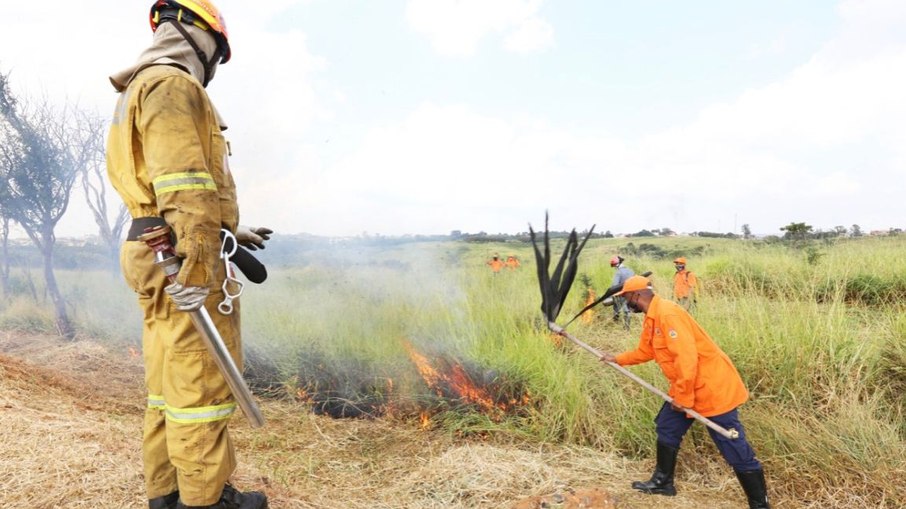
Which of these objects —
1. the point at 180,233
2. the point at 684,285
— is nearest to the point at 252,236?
the point at 180,233

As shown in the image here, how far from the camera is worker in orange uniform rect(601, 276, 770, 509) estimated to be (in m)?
3.07

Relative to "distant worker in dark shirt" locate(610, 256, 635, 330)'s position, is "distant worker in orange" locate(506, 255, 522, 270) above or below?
above

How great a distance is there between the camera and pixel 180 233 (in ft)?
6.48

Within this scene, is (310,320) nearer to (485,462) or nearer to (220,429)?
(485,462)

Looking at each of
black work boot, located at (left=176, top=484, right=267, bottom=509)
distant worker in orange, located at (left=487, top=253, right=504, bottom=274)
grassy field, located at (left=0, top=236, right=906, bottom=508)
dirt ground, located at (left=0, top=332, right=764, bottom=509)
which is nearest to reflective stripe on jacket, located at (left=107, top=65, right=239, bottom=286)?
black work boot, located at (left=176, top=484, right=267, bottom=509)

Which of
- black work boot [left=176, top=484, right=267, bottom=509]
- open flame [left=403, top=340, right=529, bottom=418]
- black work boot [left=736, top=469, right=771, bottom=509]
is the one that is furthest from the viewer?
open flame [left=403, top=340, right=529, bottom=418]

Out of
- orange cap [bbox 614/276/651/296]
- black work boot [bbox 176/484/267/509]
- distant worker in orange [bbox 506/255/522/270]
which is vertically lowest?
black work boot [bbox 176/484/267/509]

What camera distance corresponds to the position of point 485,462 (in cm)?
346

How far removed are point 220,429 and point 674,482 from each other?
2.89 meters

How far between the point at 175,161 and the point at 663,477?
10.7 ft

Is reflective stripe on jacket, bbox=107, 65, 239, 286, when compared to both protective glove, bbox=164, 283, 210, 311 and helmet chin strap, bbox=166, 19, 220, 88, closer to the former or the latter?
protective glove, bbox=164, 283, 210, 311

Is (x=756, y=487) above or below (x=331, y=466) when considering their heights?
above

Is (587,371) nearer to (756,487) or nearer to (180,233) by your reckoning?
(756,487)

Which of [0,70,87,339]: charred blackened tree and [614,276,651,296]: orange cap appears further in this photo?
[0,70,87,339]: charred blackened tree
